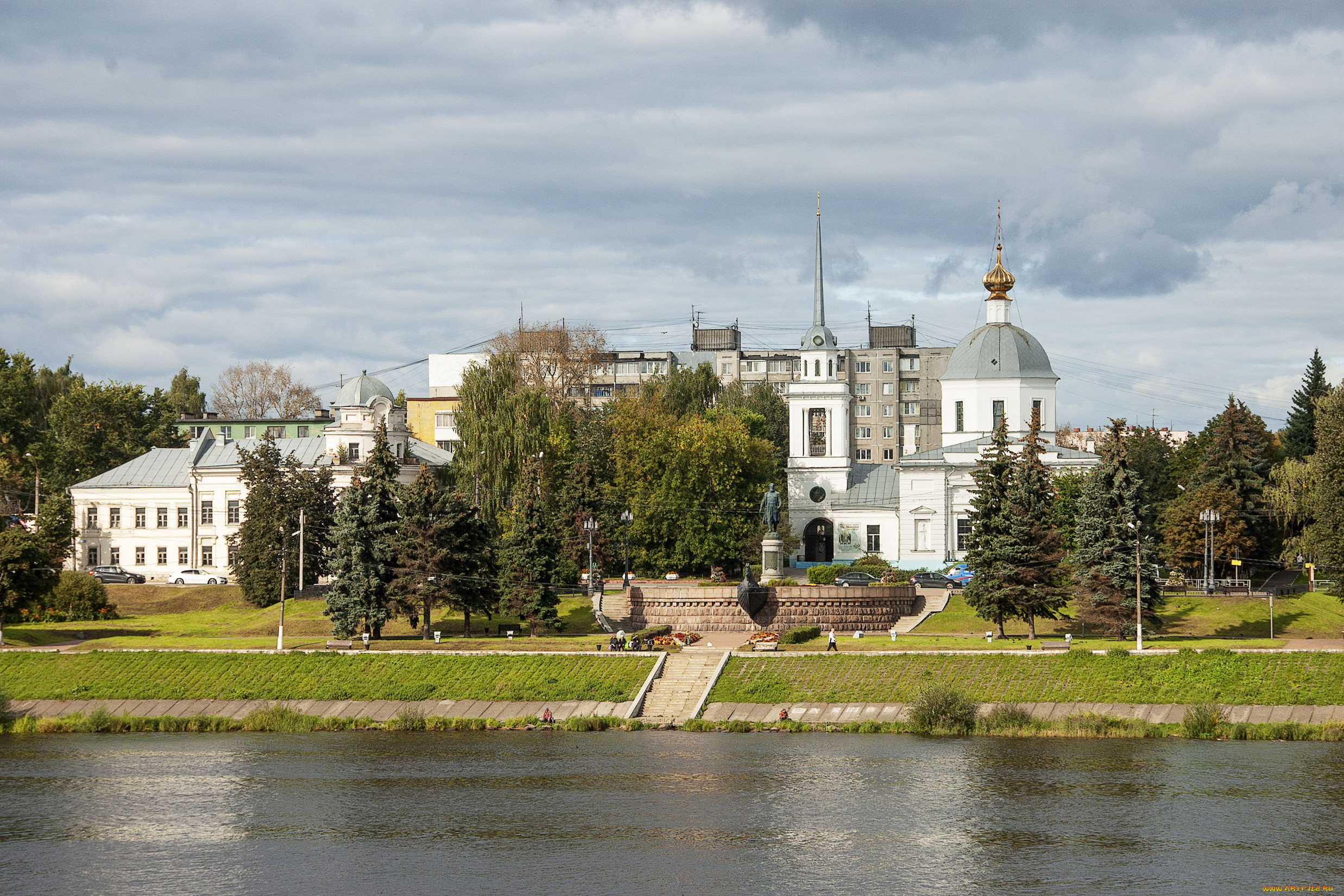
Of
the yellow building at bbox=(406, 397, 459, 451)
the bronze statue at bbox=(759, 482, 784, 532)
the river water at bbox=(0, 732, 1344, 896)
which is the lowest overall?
the river water at bbox=(0, 732, 1344, 896)

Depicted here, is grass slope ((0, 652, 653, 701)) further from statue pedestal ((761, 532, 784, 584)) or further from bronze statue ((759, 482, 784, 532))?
bronze statue ((759, 482, 784, 532))

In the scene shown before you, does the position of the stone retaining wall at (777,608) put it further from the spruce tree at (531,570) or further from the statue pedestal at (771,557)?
the spruce tree at (531,570)

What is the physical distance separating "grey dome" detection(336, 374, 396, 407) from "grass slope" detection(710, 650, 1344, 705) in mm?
39257

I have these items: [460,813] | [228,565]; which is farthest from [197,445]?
[460,813]

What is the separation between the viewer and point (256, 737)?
4503cm

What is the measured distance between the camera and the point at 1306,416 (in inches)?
3105

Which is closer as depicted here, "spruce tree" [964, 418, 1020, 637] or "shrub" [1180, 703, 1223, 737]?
"shrub" [1180, 703, 1223, 737]

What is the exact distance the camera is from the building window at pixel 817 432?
87.4 m

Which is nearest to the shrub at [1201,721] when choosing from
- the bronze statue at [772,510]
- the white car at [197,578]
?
the bronze statue at [772,510]

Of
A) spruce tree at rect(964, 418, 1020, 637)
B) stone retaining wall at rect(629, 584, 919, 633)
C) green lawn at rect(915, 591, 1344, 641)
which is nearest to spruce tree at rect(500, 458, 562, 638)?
stone retaining wall at rect(629, 584, 919, 633)

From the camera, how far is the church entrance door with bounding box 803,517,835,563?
281 ft

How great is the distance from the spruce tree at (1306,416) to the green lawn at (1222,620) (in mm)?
18078

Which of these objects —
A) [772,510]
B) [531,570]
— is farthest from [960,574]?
[531,570]

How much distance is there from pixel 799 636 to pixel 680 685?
8.29 metres
